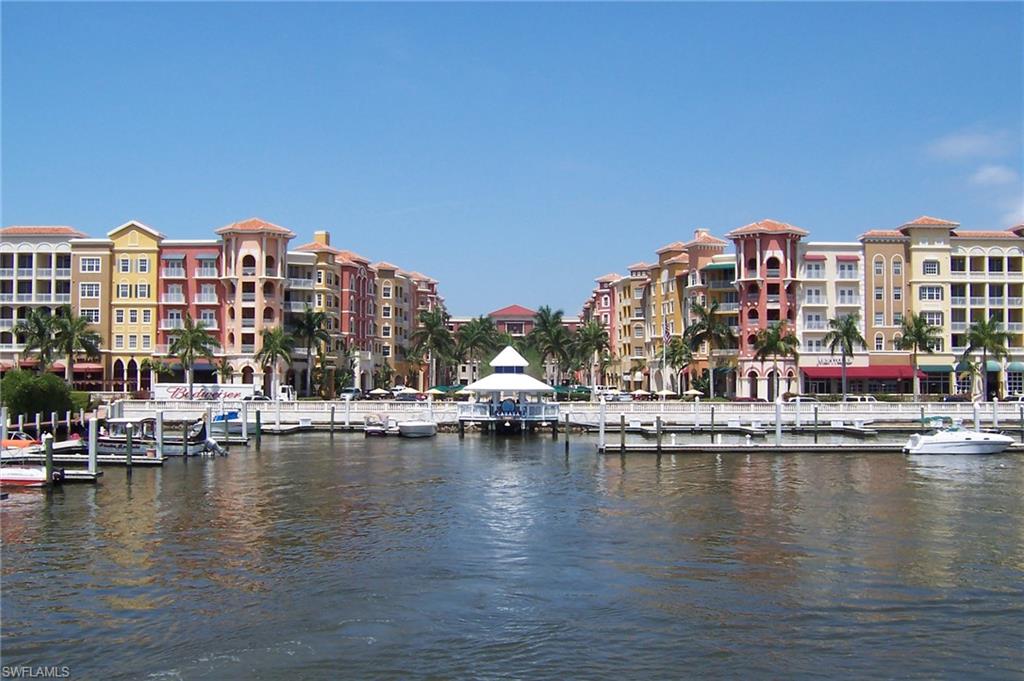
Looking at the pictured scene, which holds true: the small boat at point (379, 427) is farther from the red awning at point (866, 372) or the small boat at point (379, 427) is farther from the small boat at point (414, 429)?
the red awning at point (866, 372)

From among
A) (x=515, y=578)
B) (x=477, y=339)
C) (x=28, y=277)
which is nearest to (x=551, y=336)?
(x=477, y=339)

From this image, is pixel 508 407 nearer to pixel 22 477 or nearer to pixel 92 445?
pixel 92 445

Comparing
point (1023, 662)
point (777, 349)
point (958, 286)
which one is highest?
point (958, 286)

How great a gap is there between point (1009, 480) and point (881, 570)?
Result: 72.1ft

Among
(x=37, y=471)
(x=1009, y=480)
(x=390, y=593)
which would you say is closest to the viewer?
(x=390, y=593)

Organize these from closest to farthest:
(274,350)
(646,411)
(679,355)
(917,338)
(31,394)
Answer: (31,394) < (646,411) < (917,338) < (274,350) < (679,355)

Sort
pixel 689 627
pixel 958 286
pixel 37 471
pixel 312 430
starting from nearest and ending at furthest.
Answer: pixel 689 627 < pixel 37 471 < pixel 312 430 < pixel 958 286

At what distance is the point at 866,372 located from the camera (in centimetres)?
8919

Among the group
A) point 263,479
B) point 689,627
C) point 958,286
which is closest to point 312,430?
point 263,479

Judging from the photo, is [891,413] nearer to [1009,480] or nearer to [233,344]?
[1009,480]

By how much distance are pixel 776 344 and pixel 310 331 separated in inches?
1736

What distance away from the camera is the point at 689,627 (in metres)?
20.4

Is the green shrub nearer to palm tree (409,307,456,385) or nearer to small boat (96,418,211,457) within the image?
small boat (96,418,211,457)

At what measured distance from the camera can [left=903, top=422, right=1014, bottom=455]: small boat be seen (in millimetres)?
53719
